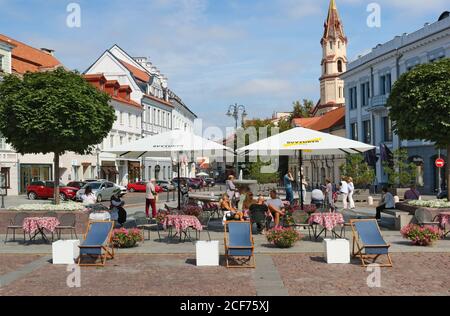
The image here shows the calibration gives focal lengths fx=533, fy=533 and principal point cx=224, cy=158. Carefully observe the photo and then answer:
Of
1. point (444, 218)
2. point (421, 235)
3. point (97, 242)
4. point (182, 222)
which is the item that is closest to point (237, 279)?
point (97, 242)

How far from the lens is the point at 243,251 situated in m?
10.6

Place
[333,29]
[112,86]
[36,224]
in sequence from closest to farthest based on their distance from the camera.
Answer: [36,224], [112,86], [333,29]

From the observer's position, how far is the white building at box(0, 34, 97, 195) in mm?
41812

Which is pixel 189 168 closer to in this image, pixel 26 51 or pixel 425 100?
pixel 26 51

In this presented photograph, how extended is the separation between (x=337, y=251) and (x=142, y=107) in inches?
2141

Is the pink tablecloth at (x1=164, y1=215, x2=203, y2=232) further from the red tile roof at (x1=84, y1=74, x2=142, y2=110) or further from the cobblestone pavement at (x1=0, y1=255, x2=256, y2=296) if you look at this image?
the red tile roof at (x1=84, y1=74, x2=142, y2=110)

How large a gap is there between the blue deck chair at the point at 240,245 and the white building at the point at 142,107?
147 feet

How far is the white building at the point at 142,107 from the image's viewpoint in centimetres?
5944

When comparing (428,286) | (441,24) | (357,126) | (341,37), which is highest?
(341,37)

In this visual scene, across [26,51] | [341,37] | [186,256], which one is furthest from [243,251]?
[341,37]

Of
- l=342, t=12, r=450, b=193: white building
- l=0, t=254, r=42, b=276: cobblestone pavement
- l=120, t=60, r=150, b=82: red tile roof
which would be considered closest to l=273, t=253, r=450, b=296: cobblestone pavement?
l=0, t=254, r=42, b=276: cobblestone pavement

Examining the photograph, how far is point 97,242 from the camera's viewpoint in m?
11.1

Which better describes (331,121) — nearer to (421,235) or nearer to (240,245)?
(421,235)

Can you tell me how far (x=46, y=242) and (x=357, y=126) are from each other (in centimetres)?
4098
